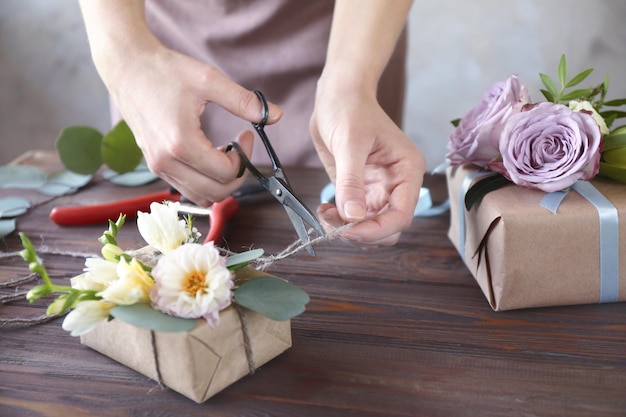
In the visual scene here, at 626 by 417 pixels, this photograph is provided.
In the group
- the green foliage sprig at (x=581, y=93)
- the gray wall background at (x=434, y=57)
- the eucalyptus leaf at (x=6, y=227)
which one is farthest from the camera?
the gray wall background at (x=434, y=57)

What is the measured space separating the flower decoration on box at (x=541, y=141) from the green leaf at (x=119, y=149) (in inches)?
23.9

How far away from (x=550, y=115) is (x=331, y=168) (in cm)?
34

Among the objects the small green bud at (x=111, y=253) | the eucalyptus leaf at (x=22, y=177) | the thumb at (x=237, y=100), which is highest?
the thumb at (x=237, y=100)

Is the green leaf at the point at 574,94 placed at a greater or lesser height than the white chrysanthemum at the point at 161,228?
greater

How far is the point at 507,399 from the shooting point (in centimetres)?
62

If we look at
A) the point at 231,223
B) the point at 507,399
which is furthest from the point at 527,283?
the point at 231,223

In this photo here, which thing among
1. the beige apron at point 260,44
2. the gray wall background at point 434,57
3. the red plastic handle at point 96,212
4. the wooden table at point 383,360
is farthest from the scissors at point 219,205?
the gray wall background at point 434,57

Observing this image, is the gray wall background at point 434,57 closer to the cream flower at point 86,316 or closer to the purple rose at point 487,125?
the purple rose at point 487,125

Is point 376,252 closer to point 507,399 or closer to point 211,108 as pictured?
point 507,399

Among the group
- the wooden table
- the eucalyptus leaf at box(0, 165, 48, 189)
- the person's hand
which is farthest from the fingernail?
the eucalyptus leaf at box(0, 165, 48, 189)

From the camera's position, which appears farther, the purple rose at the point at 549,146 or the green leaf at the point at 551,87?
the green leaf at the point at 551,87

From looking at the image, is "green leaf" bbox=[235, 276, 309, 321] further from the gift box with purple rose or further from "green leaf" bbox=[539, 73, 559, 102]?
"green leaf" bbox=[539, 73, 559, 102]

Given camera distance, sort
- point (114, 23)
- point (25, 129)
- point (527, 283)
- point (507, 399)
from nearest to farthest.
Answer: point (507, 399) < point (527, 283) < point (114, 23) < point (25, 129)

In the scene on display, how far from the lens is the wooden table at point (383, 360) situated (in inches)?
24.3
